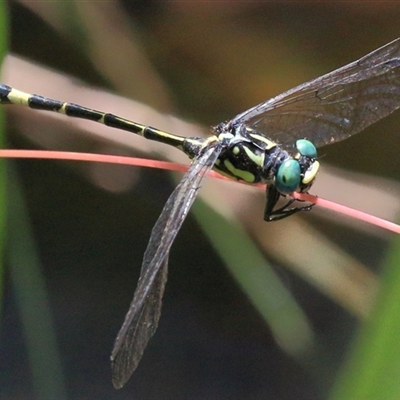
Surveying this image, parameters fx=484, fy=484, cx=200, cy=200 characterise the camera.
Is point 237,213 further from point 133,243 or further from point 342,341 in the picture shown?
point 342,341

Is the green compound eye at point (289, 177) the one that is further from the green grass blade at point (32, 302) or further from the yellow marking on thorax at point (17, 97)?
the green grass blade at point (32, 302)

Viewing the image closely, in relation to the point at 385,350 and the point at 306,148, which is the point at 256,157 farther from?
the point at 385,350

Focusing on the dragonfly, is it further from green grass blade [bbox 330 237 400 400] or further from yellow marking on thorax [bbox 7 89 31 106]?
green grass blade [bbox 330 237 400 400]

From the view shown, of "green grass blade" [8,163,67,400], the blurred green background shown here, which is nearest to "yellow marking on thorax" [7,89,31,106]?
the blurred green background

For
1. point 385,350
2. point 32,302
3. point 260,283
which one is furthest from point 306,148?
point 32,302

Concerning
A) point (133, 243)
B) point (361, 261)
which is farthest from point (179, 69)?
point (361, 261)

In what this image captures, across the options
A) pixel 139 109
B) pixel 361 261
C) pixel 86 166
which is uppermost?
pixel 139 109
